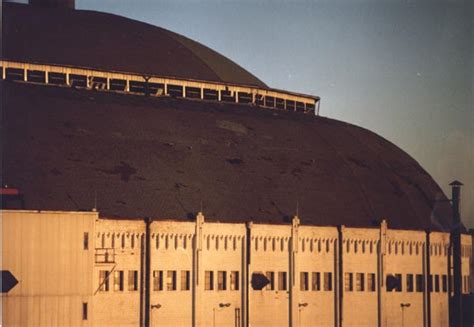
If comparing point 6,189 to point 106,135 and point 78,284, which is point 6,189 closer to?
point 78,284

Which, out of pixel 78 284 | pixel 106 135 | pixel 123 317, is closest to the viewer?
pixel 78 284

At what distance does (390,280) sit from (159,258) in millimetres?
20336

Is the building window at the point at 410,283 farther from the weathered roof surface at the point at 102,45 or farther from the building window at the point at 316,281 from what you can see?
the weathered roof surface at the point at 102,45

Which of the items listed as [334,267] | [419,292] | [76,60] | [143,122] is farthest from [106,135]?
[419,292]

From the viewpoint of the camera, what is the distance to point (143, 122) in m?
93.8

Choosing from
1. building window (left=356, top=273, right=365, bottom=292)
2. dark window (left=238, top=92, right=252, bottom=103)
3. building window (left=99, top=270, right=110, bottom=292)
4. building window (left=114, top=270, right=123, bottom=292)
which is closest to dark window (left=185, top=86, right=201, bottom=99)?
dark window (left=238, top=92, right=252, bottom=103)

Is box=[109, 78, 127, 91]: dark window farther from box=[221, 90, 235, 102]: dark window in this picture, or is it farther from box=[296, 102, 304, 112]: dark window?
box=[296, 102, 304, 112]: dark window

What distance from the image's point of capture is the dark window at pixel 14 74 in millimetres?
94375

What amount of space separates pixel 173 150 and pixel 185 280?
34.2 feet

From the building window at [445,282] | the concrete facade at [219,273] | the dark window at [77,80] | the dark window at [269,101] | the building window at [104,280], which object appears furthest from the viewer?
the dark window at [269,101]

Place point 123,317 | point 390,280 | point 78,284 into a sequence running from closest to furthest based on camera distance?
1. point 78,284
2. point 123,317
3. point 390,280

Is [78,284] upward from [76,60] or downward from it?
downward

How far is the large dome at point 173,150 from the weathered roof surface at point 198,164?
96 millimetres

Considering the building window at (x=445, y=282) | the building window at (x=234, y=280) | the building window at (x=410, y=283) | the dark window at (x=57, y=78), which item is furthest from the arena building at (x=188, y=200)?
the dark window at (x=57, y=78)
